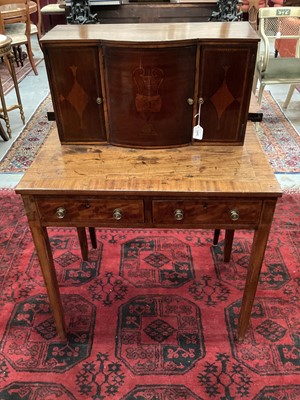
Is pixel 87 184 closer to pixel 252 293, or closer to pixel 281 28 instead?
pixel 252 293

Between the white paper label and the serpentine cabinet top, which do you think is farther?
the white paper label

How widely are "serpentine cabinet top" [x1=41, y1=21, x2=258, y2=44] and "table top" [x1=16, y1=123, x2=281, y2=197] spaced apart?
1.36 ft

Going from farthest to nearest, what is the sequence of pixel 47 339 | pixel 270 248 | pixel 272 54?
pixel 272 54
pixel 270 248
pixel 47 339

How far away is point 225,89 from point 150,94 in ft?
0.91

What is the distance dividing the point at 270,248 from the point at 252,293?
773 mm

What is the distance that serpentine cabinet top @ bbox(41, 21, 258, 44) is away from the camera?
1.26m

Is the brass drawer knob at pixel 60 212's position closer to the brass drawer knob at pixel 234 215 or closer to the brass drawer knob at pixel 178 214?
the brass drawer knob at pixel 178 214

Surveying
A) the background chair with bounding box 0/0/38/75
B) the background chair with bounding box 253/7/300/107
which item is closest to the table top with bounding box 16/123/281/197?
the background chair with bounding box 253/7/300/107

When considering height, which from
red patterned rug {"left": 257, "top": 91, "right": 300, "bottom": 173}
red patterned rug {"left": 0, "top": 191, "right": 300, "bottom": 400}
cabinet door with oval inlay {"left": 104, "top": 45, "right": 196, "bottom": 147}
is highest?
cabinet door with oval inlay {"left": 104, "top": 45, "right": 196, "bottom": 147}

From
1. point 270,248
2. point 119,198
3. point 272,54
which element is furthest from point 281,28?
point 119,198

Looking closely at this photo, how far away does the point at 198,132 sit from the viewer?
4.74ft

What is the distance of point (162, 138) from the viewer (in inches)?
57.3

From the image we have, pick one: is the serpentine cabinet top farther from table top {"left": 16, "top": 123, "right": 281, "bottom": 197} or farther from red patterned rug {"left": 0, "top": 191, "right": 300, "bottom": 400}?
red patterned rug {"left": 0, "top": 191, "right": 300, "bottom": 400}

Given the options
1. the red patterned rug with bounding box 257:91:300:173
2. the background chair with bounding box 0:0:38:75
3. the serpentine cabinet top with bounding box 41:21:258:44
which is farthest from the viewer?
the background chair with bounding box 0:0:38:75
